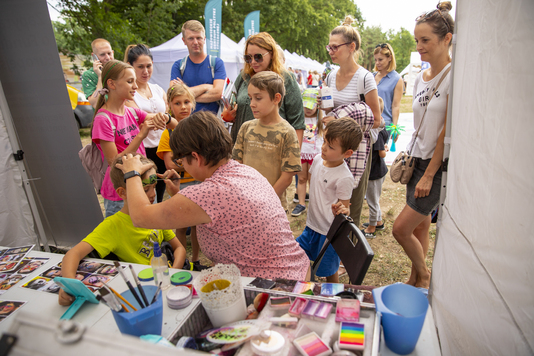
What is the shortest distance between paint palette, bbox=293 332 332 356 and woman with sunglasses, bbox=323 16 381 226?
5.45ft

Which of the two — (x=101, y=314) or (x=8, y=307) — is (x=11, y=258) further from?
(x=101, y=314)

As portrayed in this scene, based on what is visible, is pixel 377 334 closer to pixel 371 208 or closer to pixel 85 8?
pixel 371 208

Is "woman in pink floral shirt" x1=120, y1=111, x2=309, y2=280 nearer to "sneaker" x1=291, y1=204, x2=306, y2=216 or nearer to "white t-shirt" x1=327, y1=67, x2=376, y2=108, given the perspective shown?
"white t-shirt" x1=327, y1=67, x2=376, y2=108

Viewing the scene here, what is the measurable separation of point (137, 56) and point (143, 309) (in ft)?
8.58

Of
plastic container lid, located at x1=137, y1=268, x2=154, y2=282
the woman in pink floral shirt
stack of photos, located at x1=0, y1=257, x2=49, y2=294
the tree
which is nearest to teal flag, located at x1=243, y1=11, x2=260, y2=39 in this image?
the woman in pink floral shirt

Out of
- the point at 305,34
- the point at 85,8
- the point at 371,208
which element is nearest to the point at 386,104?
the point at 371,208

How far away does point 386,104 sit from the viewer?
143 inches

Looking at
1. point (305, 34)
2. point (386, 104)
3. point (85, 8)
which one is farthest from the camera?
point (305, 34)

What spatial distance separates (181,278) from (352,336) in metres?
0.72

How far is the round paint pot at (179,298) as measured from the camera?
111 cm

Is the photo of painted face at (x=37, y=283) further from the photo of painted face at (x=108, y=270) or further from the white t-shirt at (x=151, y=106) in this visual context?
the white t-shirt at (x=151, y=106)

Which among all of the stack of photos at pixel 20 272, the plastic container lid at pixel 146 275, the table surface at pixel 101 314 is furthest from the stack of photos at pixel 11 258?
the plastic container lid at pixel 146 275

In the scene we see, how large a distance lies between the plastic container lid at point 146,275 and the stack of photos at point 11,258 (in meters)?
0.68

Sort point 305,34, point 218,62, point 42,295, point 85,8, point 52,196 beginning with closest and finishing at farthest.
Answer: point 42,295 < point 52,196 < point 218,62 < point 85,8 < point 305,34
